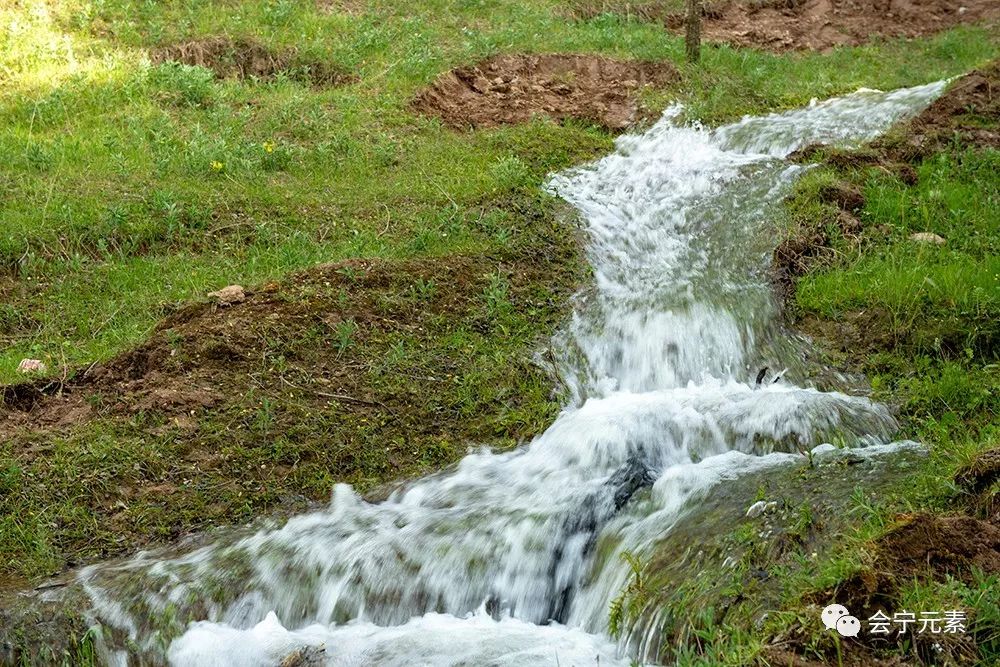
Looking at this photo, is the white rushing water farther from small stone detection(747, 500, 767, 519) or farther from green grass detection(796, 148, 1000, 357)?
green grass detection(796, 148, 1000, 357)

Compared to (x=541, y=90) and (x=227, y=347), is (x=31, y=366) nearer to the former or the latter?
(x=227, y=347)

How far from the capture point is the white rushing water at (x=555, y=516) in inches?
194

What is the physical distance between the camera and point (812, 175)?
9266 mm

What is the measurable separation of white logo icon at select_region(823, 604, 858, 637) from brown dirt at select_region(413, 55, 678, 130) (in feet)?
24.7

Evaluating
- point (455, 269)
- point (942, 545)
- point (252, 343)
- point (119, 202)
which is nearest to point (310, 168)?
point (119, 202)

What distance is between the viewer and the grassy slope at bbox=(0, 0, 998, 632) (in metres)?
5.98

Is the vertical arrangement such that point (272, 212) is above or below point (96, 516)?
above

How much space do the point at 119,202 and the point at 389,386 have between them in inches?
130

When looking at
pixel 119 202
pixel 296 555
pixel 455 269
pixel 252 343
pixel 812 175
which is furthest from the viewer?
pixel 812 175

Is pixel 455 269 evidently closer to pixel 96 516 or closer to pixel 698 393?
pixel 698 393

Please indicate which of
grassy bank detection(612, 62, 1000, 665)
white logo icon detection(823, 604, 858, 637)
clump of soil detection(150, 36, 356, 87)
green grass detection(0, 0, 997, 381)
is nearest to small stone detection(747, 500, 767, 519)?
grassy bank detection(612, 62, 1000, 665)

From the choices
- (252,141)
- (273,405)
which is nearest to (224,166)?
(252,141)

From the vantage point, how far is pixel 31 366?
6617mm

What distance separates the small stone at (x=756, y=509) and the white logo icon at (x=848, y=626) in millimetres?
1176
